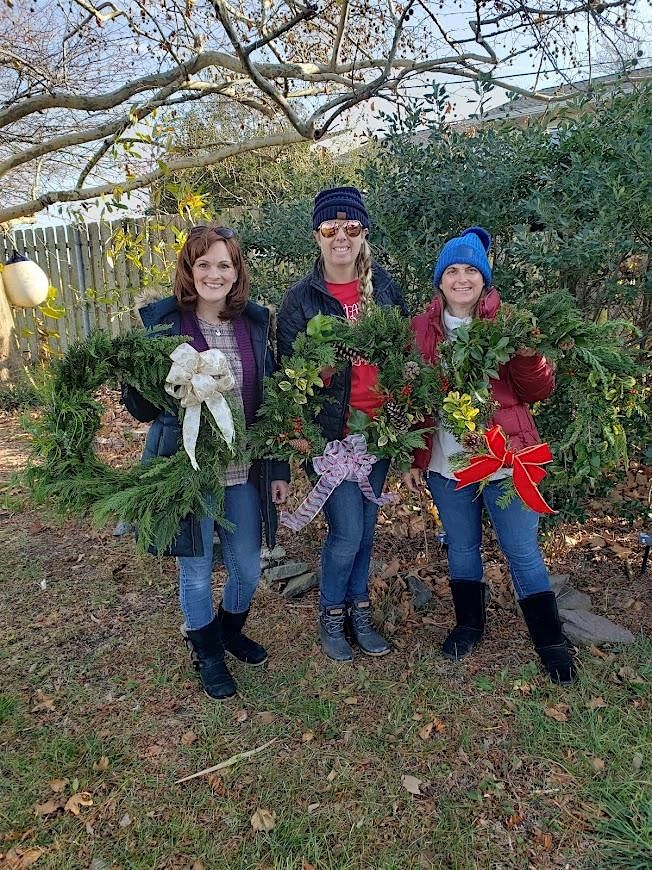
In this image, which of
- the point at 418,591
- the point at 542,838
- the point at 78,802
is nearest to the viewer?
the point at 542,838

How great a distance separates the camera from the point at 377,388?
2938 millimetres

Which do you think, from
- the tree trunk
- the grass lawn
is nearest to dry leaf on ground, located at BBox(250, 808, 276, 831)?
the grass lawn

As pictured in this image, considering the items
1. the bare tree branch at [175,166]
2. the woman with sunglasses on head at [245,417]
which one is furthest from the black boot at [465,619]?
the bare tree branch at [175,166]

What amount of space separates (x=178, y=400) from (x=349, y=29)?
23.6 feet

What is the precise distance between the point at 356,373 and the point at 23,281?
25.4ft

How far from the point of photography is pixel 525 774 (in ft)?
8.55

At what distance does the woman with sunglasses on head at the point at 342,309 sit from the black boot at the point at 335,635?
0.71 feet

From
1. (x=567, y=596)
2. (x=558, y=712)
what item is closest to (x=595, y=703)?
(x=558, y=712)

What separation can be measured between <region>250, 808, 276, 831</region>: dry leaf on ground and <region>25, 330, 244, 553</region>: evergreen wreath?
109cm

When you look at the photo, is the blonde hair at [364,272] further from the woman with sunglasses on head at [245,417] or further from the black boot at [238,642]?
the black boot at [238,642]

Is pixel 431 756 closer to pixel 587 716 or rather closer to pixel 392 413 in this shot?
pixel 587 716

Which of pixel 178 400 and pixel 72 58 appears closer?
pixel 178 400

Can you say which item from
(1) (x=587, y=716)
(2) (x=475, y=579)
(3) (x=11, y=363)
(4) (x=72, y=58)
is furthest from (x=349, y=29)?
(1) (x=587, y=716)

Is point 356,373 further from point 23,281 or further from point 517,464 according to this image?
point 23,281
